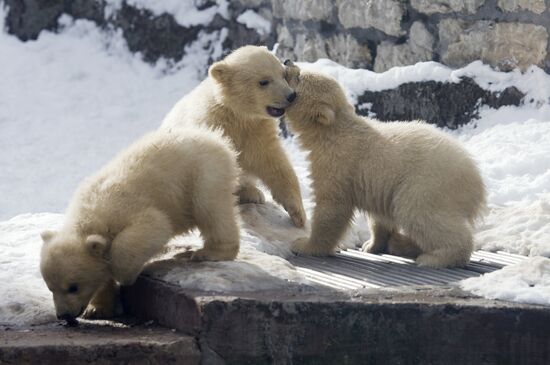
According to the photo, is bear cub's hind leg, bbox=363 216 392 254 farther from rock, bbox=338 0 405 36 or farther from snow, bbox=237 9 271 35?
snow, bbox=237 9 271 35

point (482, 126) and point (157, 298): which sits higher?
point (482, 126)

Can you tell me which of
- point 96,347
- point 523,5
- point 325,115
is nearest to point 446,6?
point 523,5

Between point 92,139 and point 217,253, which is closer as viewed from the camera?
point 217,253

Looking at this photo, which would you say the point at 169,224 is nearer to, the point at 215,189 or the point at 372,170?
the point at 215,189

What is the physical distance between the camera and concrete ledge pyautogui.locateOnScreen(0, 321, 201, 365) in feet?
14.9

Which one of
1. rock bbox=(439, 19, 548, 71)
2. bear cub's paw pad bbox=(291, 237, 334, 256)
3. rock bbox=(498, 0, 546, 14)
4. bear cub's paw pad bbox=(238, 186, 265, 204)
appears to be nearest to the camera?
bear cub's paw pad bbox=(291, 237, 334, 256)

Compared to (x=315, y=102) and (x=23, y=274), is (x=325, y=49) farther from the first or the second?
(x=23, y=274)

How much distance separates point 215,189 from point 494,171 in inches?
141

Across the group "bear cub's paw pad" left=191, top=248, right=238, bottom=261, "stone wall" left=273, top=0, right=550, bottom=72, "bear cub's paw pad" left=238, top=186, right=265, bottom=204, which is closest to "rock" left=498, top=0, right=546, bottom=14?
"stone wall" left=273, top=0, right=550, bottom=72

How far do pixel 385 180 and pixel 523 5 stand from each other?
3305 mm

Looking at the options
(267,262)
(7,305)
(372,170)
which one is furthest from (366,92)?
(7,305)

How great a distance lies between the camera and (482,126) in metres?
9.14

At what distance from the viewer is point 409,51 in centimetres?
965

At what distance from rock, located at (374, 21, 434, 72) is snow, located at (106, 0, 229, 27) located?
2.48 metres
